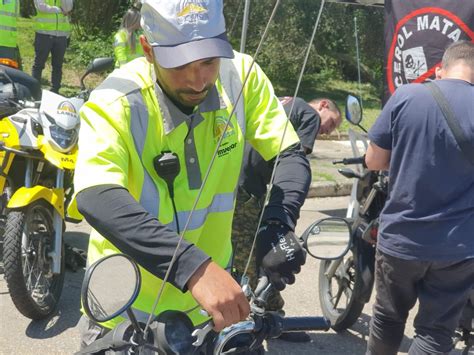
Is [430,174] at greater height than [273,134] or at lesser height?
lesser

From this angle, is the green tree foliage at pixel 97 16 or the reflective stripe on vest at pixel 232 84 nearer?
the reflective stripe on vest at pixel 232 84

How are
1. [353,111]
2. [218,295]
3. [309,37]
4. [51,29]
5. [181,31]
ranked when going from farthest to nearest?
[309,37]
[51,29]
[353,111]
[181,31]
[218,295]

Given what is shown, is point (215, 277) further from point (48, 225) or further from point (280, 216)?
point (48, 225)

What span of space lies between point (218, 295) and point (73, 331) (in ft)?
9.66

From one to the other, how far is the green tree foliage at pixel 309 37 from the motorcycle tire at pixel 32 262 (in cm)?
753

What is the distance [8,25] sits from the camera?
7062 millimetres

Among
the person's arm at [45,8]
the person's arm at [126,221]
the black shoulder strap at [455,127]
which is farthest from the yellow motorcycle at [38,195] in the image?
the person's arm at [45,8]

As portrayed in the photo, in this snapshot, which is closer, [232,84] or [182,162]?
[182,162]

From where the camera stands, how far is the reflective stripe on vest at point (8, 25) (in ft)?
23.0

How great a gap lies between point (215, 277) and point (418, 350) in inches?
83.1

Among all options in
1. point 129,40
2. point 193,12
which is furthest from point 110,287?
point 129,40

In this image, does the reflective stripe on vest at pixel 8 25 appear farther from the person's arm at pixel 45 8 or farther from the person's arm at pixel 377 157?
the person's arm at pixel 377 157

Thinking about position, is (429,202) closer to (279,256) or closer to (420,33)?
(279,256)

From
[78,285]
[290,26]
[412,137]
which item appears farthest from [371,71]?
[412,137]
